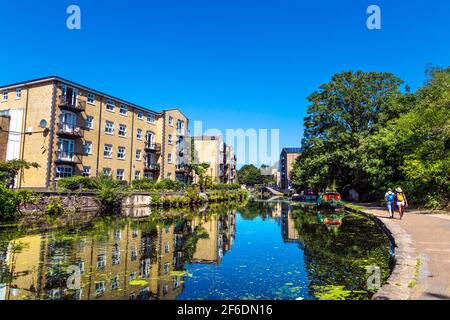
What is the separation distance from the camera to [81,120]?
115 ft

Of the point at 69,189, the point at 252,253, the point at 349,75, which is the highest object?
the point at 349,75

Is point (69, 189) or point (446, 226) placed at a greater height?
point (69, 189)

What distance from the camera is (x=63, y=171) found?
108ft

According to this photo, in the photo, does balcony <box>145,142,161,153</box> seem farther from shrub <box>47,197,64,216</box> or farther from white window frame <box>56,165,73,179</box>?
shrub <box>47,197,64,216</box>

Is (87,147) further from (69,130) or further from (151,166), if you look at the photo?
(151,166)

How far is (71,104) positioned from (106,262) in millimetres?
29160

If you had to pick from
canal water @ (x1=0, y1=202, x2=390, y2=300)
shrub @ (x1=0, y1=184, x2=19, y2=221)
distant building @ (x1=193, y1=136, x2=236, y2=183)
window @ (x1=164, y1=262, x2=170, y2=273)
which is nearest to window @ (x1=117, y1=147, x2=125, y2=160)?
shrub @ (x1=0, y1=184, x2=19, y2=221)

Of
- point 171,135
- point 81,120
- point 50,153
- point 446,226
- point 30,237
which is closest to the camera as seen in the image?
point 30,237

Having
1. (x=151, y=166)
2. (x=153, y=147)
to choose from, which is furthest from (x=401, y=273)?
(x=153, y=147)
